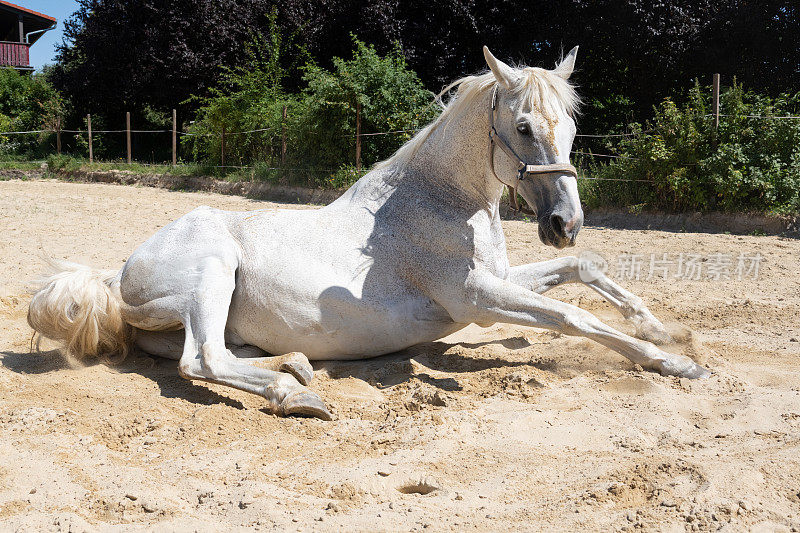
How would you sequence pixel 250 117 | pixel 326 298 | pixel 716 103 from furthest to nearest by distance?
pixel 250 117 → pixel 716 103 → pixel 326 298

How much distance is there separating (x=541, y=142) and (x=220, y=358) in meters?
2.04

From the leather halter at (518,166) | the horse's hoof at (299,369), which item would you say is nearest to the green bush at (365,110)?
the leather halter at (518,166)

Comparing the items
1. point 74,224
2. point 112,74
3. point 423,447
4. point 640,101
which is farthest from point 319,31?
point 423,447

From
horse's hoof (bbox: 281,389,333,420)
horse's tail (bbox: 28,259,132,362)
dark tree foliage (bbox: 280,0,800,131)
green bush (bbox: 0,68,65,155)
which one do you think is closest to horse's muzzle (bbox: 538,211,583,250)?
horse's hoof (bbox: 281,389,333,420)

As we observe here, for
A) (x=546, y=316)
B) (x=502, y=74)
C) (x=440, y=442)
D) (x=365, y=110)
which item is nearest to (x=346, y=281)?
(x=546, y=316)

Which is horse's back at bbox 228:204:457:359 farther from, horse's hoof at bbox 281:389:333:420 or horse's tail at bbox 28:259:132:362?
horse's tail at bbox 28:259:132:362

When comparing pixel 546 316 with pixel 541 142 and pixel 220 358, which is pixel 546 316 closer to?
pixel 541 142

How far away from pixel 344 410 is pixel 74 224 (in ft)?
23.6

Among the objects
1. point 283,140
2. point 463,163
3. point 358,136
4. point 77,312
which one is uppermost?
point 358,136

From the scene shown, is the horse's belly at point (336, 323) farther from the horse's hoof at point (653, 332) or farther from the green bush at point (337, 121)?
the green bush at point (337, 121)

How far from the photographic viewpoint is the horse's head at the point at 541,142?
3371 mm

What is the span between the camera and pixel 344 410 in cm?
360

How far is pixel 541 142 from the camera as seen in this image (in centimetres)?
351

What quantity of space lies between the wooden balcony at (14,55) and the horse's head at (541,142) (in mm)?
35097
